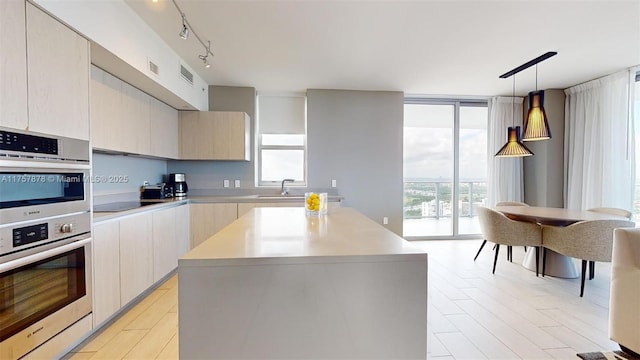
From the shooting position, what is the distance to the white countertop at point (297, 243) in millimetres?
1030

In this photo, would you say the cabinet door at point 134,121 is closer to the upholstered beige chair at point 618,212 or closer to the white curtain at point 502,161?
the white curtain at point 502,161

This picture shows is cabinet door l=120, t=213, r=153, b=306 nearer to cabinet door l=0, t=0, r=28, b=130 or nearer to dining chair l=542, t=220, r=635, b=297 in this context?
cabinet door l=0, t=0, r=28, b=130

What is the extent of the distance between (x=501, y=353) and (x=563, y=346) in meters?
0.48

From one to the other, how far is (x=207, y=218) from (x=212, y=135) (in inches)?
45.7

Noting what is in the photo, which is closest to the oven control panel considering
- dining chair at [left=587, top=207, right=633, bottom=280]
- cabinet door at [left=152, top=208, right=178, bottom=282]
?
cabinet door at [left=152, top=208, right=178, bottom=282]

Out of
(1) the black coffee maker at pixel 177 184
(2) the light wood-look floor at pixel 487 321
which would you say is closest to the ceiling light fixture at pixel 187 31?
(1) the black coffee maker at pixel 177 184

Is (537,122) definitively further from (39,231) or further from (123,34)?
(39,231)

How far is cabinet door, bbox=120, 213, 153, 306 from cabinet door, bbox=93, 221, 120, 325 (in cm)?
6

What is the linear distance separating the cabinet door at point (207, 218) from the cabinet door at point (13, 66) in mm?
2279

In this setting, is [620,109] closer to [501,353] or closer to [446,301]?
[446,301]

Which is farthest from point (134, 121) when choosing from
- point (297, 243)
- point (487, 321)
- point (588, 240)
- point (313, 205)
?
point (588, 240)

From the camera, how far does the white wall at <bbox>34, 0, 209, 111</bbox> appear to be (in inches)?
69.6

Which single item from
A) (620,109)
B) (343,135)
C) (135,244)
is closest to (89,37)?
(135,244)

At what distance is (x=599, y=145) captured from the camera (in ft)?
13.0
